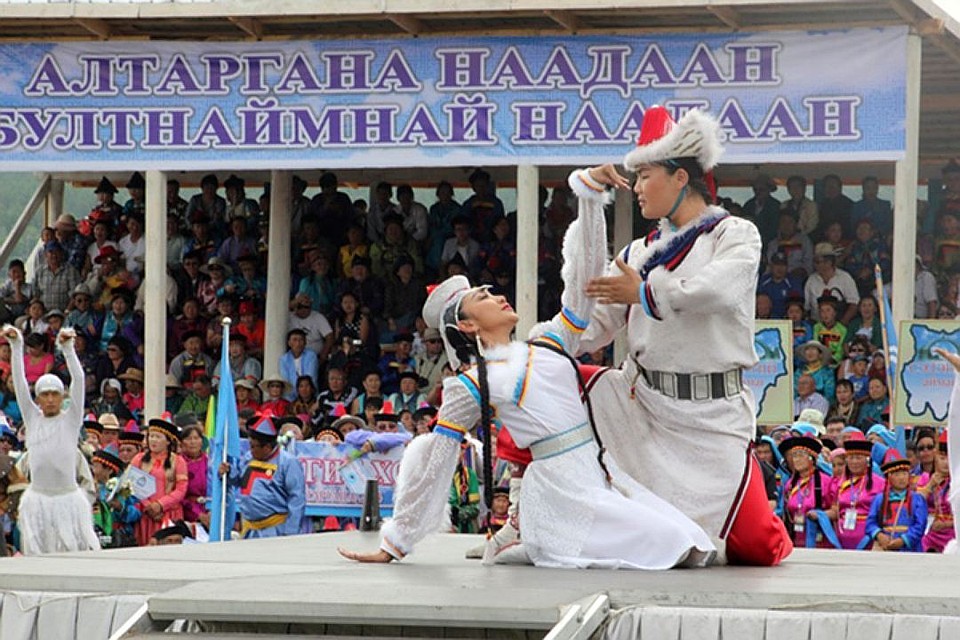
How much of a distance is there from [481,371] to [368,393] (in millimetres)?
8505

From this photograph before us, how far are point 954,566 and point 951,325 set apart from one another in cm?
566

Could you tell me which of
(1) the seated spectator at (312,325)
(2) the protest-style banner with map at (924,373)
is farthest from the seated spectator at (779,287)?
(1) the seated spectator at (312,325)

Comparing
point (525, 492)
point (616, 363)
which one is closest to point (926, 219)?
point (616, 363)

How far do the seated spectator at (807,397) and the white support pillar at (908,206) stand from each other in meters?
0.71

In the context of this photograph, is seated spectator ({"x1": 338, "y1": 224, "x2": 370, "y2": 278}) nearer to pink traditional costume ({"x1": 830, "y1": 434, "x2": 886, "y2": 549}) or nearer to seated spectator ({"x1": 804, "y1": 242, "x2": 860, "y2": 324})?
seated spectator ({"x1": 804, "y1": 242, "x2": 860, "y2": 324})

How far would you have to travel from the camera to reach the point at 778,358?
12836 mm

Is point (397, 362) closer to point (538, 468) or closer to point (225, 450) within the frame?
point (225, 450)

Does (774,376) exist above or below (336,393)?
above

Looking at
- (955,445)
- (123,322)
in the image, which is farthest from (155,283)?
(955,445)

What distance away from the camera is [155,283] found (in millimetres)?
16422

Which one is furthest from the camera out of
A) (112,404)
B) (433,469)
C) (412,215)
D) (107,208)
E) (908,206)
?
(107,208)

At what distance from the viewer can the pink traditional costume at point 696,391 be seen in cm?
718

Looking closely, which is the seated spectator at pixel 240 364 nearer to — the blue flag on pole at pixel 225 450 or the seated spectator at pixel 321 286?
the seated spectator at pixel 321 286

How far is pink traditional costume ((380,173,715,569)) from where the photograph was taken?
22.5 ft
